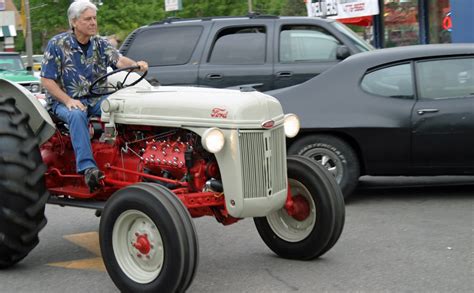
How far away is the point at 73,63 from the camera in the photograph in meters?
5.95

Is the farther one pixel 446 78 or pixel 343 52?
pixel 343 52

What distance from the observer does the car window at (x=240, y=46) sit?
10.2m

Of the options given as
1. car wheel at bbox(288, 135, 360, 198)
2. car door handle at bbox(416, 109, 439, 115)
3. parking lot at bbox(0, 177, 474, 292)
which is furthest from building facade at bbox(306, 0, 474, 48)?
parking lot at bbox(0, 177, 474, 292)

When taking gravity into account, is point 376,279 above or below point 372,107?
below

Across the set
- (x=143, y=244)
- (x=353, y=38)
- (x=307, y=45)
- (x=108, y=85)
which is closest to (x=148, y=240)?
(x=143, y=244)

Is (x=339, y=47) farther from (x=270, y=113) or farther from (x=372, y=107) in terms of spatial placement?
(x=270, y=113)

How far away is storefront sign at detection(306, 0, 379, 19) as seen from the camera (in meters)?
17.6

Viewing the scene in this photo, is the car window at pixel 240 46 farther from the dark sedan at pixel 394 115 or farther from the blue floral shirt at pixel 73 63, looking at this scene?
the blue floral shirt at pixel 73 63

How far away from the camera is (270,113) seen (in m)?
5.09

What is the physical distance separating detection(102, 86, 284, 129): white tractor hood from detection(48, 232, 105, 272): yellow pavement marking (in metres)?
1.18

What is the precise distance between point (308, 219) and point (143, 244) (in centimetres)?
142

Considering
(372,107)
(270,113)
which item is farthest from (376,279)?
(372,107)

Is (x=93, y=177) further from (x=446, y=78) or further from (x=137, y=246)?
(x=446, y=78)

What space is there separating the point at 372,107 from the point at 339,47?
2.51 meters
